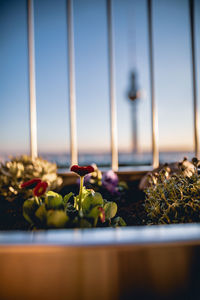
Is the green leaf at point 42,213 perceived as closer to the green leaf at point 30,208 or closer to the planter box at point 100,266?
the green leaf at point 30,208

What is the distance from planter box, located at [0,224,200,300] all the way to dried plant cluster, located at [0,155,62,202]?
48.5 inches

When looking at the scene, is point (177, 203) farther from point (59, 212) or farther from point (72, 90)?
point (72, 90)

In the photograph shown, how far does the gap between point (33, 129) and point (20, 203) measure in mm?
1217

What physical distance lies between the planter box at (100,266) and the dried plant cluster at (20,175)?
48.5 inches

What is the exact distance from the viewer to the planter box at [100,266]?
0.44 meters

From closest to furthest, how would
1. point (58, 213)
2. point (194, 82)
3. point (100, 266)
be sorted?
point (100, 266) → point (58, 213) → point (194, 82)

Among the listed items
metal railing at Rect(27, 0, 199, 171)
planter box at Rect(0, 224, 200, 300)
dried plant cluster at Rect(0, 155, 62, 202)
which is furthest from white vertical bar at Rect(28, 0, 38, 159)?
planter box at Rect(0, 224, 200, 300)

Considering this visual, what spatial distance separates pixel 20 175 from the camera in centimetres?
169

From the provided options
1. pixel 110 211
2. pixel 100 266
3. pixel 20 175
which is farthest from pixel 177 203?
pixel 20 175

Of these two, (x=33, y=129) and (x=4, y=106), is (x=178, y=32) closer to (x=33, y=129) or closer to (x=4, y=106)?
(x=33, y=129)

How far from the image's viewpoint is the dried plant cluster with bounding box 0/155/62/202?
165cm

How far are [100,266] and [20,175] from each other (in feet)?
4.54

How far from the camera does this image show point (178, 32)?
297 cm

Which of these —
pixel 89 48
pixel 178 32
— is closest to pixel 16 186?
pixel 89 48
